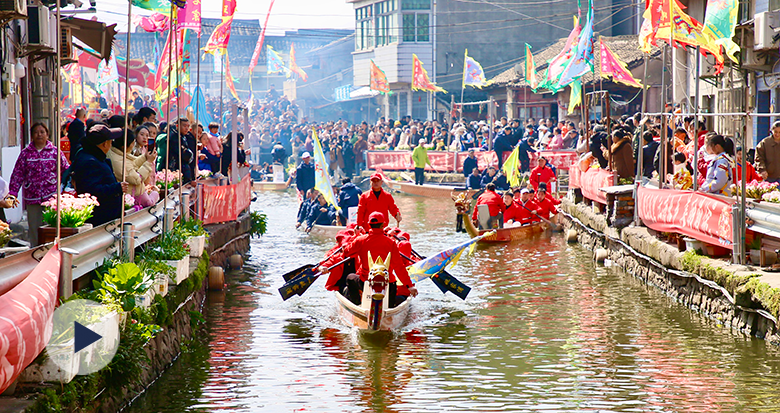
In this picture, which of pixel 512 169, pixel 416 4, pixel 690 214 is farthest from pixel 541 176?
pixel 416 4

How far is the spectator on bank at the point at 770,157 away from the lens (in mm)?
13750

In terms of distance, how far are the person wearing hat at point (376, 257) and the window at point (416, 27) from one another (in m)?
38.9

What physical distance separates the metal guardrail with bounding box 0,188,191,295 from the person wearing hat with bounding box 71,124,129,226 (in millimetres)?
297

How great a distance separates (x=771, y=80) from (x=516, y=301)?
11707 mm

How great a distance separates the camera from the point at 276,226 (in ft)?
82.1

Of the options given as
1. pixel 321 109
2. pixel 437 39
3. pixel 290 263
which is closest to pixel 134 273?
pixel 290 263

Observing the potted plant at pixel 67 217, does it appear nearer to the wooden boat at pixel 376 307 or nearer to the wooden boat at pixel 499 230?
the wooden boat at pixel 376 307

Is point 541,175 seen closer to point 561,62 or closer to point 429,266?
point 561,62

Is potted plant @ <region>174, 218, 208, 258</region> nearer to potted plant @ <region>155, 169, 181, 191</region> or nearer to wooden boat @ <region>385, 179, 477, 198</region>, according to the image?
potted plant @ <region>155, 169, 181, 191</region>

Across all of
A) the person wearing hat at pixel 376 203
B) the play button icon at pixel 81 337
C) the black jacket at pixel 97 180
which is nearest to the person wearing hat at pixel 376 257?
the person wearing hat at pixel 376 203

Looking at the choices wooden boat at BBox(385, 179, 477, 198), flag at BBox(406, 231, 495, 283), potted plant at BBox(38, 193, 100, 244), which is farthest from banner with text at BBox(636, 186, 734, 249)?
wooden boat at BBox(385, 179, 477, 198)

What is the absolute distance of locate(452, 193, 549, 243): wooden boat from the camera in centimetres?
2009

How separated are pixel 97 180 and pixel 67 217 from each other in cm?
136

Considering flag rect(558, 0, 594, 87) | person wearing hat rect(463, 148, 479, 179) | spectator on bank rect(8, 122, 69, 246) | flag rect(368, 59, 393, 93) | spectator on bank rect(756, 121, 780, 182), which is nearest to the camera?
spectator on bank rect(8, 122, 69, 246)
